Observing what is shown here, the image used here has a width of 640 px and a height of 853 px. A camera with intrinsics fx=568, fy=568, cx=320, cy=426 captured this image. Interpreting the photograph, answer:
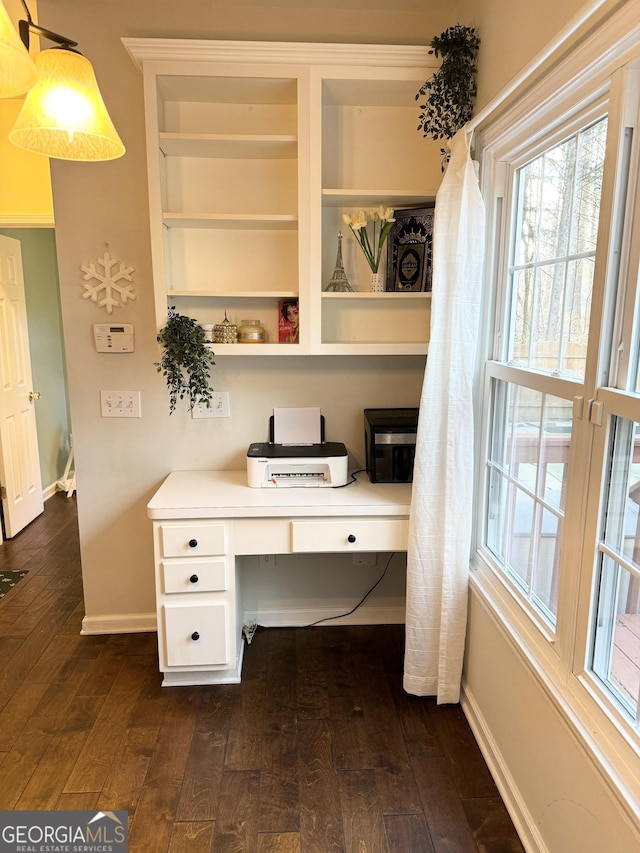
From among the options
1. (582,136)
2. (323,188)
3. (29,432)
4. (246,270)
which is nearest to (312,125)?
(323,188)

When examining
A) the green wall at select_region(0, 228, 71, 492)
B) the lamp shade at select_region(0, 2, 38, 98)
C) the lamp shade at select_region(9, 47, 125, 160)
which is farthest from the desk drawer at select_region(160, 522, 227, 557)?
the green wall at select_region(0, 228, 71, 492)

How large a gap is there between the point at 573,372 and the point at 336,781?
1.51 metres

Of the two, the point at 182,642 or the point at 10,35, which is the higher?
the point at 10,35

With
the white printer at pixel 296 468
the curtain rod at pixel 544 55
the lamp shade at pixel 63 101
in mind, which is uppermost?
the curtain rod at pixel 544 55

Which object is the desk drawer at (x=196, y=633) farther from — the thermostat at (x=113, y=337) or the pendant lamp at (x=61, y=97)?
the pendant lamp at (x=61, y=97)

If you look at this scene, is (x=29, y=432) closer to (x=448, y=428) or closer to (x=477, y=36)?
(x=448, y=428)

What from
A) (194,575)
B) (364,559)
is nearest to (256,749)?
(194,575)

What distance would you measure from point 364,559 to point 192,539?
936mm

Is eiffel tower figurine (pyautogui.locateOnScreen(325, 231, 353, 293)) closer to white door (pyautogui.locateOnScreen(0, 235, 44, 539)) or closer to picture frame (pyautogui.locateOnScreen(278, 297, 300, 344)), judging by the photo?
picture frame (pyautogui.locateOnScreen(278, 297, 300, 344))

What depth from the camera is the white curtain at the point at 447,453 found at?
6.41ft

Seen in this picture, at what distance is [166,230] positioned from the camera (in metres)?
2.36

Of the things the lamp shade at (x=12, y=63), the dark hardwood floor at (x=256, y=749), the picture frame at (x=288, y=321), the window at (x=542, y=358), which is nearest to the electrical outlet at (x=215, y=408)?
the picture frame at (x=288, y=321)

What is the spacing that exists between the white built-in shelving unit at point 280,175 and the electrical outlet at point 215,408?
331 mm

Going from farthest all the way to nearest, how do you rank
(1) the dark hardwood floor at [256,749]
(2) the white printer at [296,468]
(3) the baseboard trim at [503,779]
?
1. (2) the white printer at [296,468]
2. (1) the dark hardwood floor at [256,749]
3. (3) the baseboard trim at [503,779]
